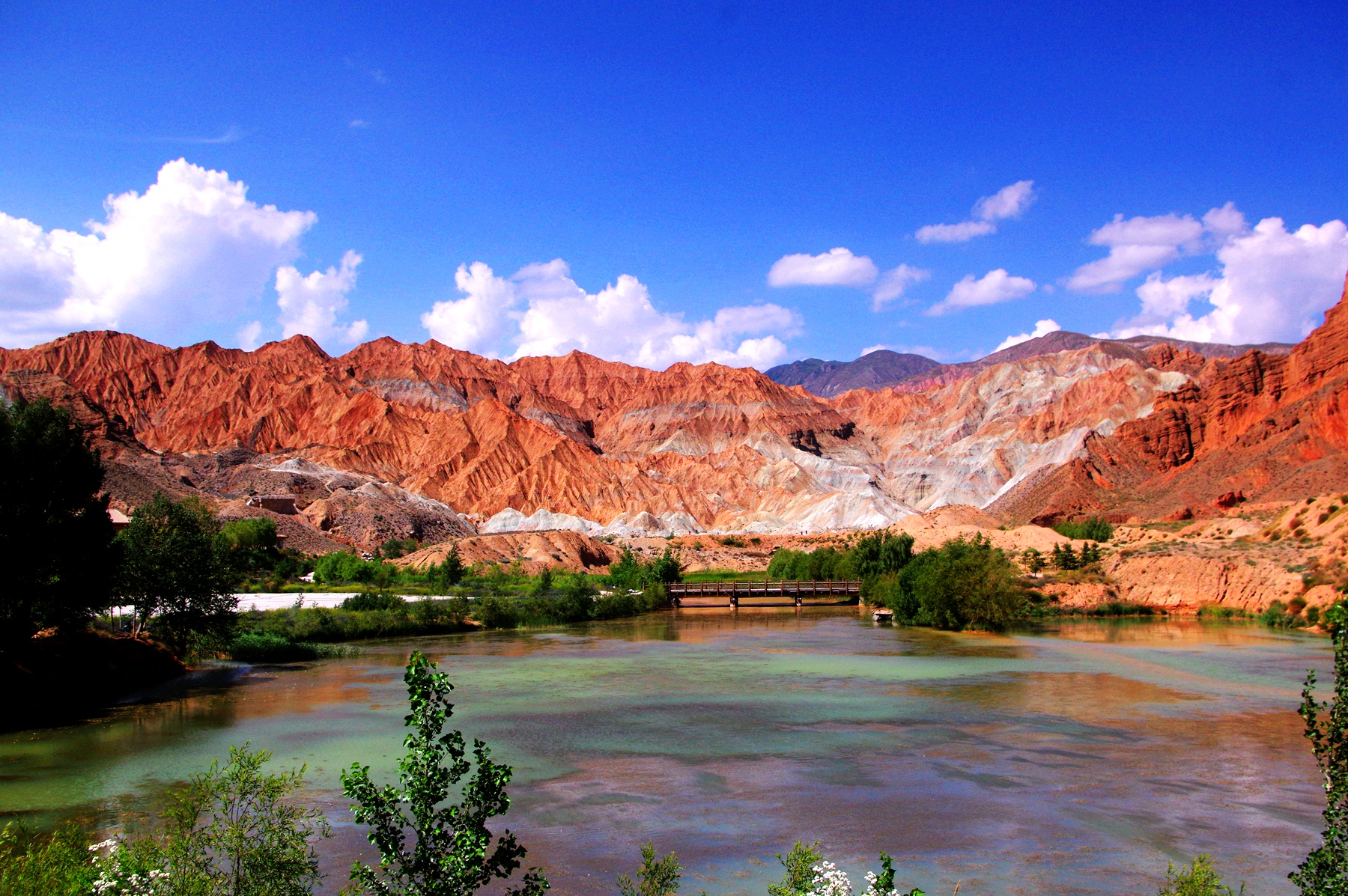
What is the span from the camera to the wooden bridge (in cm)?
6162

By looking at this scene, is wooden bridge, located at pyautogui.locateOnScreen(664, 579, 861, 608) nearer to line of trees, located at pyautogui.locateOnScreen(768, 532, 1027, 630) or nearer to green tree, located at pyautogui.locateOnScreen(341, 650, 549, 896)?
line of trees, located at pyautogui.locateOnScreen(768, 532, 1027, 630)

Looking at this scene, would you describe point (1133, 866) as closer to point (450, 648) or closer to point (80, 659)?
point (80, 659)

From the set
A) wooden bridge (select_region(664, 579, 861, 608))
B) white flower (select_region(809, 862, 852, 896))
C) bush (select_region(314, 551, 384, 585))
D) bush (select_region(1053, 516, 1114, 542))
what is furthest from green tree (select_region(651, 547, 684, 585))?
white flower (select_region(809, 862, 852, 896))

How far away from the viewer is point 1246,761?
17.8m

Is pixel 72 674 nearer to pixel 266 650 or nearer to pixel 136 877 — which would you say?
pixel 266 650

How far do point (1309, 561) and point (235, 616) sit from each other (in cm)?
4821

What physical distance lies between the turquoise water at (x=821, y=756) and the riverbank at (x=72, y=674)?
4.90ft

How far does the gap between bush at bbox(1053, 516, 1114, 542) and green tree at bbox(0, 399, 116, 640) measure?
58.4 meters

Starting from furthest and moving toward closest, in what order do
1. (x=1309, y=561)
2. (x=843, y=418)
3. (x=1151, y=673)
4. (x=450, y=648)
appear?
(x=843, y=418) < (x=1309, y=561) < (x=450, y=648) < (x=1151, y=673)

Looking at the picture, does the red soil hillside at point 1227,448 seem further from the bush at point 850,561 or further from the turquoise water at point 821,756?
the turquoise water at point 821,756

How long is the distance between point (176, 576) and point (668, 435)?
128 m

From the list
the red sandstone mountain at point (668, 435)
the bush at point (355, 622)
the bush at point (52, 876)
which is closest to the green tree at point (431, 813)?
the bush at point (52, 876)

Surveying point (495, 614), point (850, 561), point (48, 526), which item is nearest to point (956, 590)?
point (495, 614)

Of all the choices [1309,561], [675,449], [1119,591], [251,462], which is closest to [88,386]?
[251,462]
